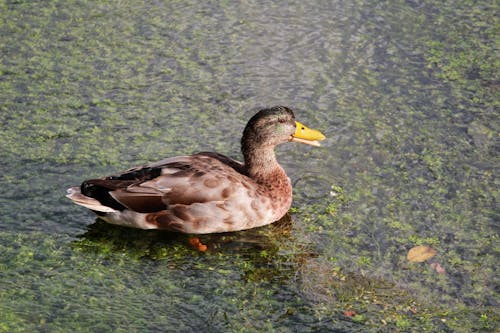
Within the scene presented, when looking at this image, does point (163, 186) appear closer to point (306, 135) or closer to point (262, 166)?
point (262, 166)

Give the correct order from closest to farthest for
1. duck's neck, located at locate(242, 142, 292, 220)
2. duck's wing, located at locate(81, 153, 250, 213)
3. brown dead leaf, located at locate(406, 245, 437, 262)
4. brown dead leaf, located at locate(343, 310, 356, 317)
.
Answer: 1. brown dead leaf, located at locate(343, 310, 356, 317)
2. brown dead leaf, located at locate(406, 245, 437, 262)
3. duck's wing, located at locate(81, 153, 250, 213)
4. duck's neck, located at locate(242, 142, 292, 220)

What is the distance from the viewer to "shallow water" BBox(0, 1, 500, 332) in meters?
4.88

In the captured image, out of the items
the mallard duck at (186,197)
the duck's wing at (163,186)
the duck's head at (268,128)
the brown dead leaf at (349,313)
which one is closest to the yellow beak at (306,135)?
the duck's head at (268,128)

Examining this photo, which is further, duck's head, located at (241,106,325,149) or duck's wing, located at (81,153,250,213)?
duck's head, located at (241,106,325,149)

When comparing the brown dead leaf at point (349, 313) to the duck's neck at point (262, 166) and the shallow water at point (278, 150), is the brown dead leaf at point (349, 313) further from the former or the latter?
the duck's neck at point (262, 166)

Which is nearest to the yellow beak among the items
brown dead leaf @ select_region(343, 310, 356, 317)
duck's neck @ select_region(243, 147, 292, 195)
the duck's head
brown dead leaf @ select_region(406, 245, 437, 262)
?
the duck's head

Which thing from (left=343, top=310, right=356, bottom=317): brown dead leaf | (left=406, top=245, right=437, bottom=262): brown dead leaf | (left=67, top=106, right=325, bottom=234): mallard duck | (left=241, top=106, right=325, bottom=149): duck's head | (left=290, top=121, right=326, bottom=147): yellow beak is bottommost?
(left=343, top=310, right=356, bottom=317): brown dead leaf

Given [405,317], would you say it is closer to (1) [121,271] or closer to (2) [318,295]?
(2) [318,295]

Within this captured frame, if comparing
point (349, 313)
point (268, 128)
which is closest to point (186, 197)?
point (268, 128)

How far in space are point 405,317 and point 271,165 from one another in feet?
5.22

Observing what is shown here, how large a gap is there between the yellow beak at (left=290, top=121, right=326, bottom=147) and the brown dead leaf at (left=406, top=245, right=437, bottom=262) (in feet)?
3.69

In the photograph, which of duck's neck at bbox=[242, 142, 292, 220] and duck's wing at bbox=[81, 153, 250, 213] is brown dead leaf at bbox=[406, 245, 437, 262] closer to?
duck's neck at bbox=[242, 142, 292, 220]

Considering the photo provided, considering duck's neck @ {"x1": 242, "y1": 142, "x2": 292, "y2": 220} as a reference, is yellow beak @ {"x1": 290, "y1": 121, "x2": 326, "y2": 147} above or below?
above

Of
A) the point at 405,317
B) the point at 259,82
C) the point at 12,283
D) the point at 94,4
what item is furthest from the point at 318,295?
the point at 94,4
